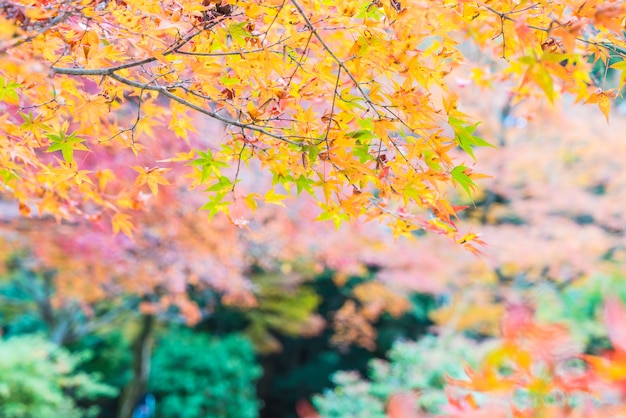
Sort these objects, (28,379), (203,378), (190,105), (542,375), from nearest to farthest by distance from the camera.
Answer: (542,375) → (190,105) → (28,379) → (203,378)

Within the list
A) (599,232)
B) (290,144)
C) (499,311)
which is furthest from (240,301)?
(290,144)

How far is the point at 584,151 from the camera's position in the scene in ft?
20.1

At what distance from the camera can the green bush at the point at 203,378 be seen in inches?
278

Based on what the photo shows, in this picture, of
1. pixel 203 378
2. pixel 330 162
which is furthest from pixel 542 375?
pixel 203 378

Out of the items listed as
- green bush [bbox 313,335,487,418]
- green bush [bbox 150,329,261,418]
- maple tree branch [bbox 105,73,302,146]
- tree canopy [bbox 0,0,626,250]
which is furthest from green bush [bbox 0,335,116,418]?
maple tree branch [bbox 105,73,302,146]

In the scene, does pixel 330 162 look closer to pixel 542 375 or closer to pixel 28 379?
pixel 542 375

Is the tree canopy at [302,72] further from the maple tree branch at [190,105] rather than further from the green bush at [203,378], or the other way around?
the green bush at [203,378]

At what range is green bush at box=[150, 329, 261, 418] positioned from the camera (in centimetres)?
707

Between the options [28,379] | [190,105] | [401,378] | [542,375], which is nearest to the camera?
[542,375]

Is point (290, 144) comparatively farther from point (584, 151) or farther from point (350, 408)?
point (584, 151)

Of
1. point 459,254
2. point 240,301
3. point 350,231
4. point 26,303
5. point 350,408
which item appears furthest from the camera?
point 26,303

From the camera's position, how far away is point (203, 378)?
726 cm

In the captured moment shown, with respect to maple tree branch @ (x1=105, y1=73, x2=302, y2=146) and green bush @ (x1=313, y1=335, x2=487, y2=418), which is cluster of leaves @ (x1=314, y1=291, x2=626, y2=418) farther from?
green bush @ (x1=313, y1=335, x2=487, y2=418)

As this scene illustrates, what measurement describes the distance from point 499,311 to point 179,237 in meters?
4.65
